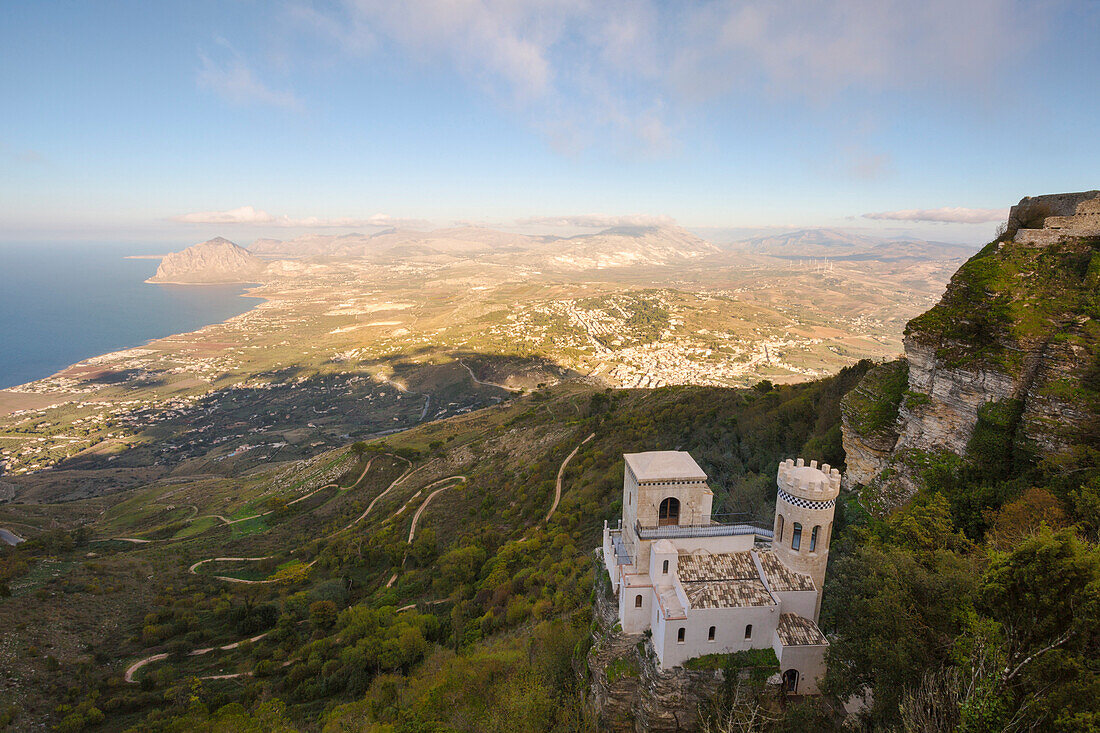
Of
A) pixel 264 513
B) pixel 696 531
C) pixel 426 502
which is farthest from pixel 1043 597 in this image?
pixel 264 513

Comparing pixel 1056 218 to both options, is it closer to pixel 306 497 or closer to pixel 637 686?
pixel 637 686

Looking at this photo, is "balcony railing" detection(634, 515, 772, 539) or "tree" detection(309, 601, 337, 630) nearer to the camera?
"balcony railing" detection(634, 515, 772, 539)

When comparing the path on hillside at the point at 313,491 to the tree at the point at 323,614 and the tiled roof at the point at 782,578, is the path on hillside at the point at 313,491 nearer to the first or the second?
the tree at the point at 323,614

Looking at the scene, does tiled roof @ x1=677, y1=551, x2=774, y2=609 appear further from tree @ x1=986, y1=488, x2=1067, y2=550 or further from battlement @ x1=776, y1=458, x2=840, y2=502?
tree @ x1=986, y1=488, x2=1067, y2=550

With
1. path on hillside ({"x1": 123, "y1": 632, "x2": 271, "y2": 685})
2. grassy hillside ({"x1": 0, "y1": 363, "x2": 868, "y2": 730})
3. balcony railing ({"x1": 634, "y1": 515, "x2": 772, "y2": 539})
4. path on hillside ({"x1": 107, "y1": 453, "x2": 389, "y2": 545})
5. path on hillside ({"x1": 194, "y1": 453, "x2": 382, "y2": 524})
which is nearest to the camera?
balcony railing ({"x1": 634, "y1": 515, "x2": 772, "y2": 539})

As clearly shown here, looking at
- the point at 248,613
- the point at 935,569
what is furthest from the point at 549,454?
the point at 935,569

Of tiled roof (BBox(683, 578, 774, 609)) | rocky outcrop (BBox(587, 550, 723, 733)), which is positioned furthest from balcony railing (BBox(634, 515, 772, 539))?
rocky outcrop (BBox(587, 550, 723, 733))

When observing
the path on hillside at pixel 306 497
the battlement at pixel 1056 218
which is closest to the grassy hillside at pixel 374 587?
the path on hillside at pixel 306 497
